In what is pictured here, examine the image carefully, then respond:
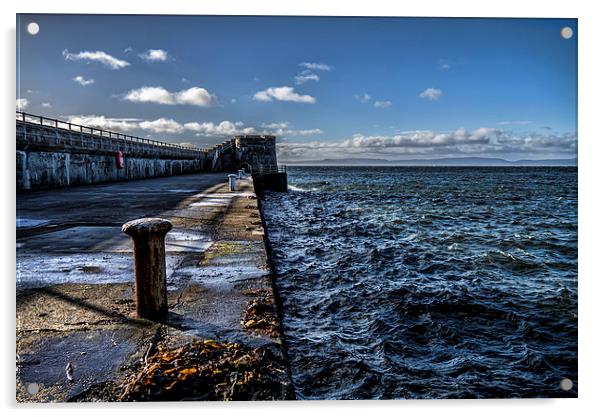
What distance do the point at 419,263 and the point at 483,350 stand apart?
4159 mm

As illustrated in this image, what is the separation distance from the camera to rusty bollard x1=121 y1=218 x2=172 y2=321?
120 inches

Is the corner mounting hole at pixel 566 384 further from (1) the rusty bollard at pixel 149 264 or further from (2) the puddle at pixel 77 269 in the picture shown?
(2) the puddle at pixel 77 269

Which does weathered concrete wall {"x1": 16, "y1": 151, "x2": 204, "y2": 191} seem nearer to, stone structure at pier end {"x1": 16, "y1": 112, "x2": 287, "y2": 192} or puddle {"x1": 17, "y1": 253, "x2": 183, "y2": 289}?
stone structure at pier end {"x1": 16, "y1": 112, "x2": 287, "y2": 192}

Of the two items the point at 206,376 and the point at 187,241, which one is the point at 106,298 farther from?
the point at 187,241

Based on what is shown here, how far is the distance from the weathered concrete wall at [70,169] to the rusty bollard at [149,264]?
11.9 meters

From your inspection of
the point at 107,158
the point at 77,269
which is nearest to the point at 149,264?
the point at 77,269

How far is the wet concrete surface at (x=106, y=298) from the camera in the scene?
105 inches

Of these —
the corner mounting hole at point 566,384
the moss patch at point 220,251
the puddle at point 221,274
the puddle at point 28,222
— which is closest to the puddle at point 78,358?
the puddle at point 221,274

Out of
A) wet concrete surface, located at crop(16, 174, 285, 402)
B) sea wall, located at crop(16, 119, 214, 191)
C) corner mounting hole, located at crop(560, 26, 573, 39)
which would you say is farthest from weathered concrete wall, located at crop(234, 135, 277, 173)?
corner mounting hole, located at crop(560, 26, 573, 39)

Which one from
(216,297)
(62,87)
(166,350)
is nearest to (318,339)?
(216,297)

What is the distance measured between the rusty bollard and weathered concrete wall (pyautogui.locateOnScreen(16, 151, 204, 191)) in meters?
11.9

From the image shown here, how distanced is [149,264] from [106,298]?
897 millimetres

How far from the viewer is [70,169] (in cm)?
1689

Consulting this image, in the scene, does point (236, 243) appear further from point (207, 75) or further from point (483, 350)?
point (483, 350)
